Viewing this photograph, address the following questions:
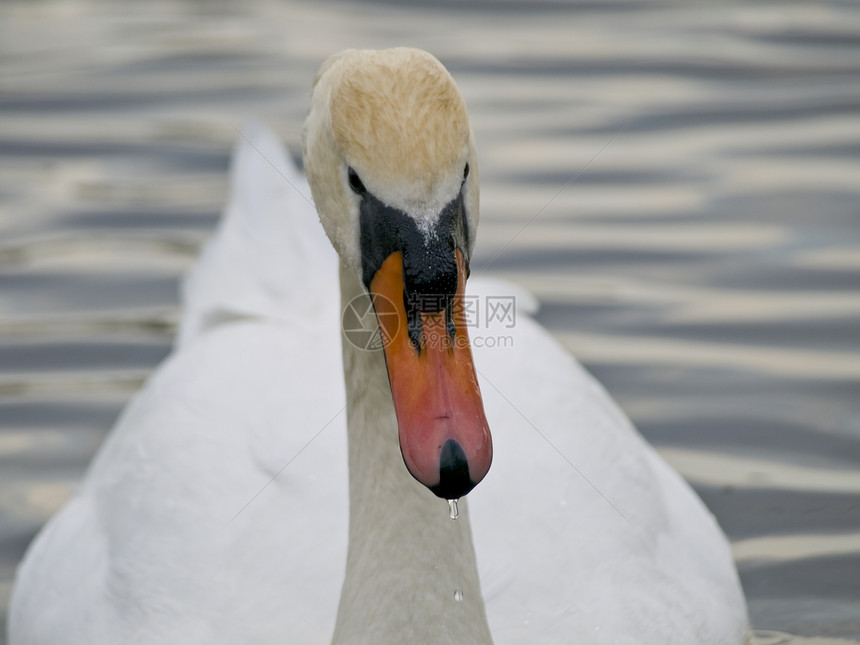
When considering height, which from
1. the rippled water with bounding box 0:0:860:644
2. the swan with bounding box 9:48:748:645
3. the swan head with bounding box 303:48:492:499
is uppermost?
the swan head with bounding box 303:48:492:499

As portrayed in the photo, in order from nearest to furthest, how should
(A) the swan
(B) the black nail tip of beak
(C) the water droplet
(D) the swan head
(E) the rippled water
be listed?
(B) the black nail tip of beak < (D) the swan head < (A) the swan < (C) the water droplet < (E) the rippled water

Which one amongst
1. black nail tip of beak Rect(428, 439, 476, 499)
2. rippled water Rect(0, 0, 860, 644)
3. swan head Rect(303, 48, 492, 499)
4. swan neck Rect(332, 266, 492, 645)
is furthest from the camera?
rippled water Rect(0, 0, 860, 644)

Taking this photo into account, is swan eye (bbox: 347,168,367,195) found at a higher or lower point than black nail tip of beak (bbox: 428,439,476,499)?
higher

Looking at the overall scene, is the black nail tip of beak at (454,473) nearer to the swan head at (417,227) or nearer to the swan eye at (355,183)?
the swan head at (417,227)

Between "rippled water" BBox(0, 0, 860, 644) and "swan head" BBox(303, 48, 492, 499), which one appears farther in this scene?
"rippled water" BBox(0, 0, 860, 644)

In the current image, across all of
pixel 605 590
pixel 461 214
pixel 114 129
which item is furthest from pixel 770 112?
pixel 461 214

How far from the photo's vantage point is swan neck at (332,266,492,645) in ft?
10.9

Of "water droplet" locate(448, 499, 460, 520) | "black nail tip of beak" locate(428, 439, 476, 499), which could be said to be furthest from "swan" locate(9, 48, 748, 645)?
"water droplet" locate(448, 499, 460, 520)

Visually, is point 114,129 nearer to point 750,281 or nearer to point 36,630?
point 750,281

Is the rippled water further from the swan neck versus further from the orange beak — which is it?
the orange beak

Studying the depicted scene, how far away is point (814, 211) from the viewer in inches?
295

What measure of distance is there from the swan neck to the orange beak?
1.49 ft

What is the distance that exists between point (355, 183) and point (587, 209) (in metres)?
4.96

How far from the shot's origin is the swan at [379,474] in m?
2.87
